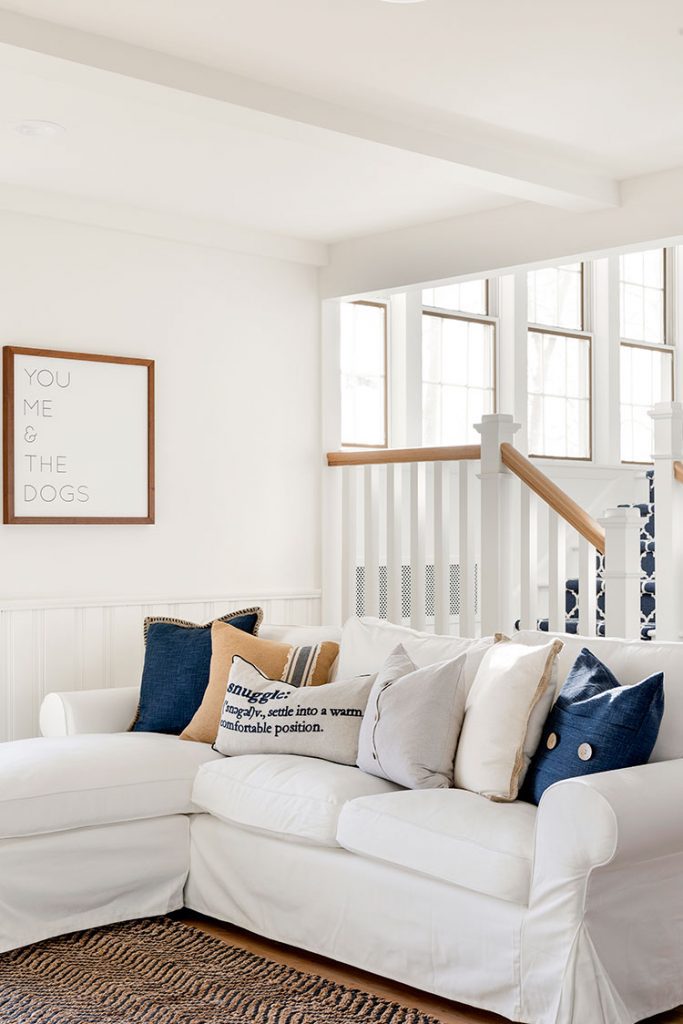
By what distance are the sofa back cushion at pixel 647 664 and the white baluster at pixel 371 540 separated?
2.10 meters

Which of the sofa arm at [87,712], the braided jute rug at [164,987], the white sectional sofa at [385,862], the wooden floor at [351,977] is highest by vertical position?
the sofa arm at [87,712]

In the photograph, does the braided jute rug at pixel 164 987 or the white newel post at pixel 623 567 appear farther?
the white newel post at pixel 623 567


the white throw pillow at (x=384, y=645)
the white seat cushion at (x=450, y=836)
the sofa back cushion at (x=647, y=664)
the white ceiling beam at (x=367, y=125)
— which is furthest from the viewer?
the white throw pillow at (x=384, y=645)

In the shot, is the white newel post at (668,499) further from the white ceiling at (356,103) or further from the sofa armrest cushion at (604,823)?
the sofa armrest cushion at (604,823)

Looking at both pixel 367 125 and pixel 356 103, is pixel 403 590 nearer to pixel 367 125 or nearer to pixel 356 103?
pixel 367 125

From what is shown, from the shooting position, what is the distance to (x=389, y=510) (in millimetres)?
5652

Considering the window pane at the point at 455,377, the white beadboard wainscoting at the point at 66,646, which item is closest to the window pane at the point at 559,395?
the window pane at the point at 455,377

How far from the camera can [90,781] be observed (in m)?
3.64

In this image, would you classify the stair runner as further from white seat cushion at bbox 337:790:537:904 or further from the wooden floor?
white seat cushion at bbox 337:790:537:904

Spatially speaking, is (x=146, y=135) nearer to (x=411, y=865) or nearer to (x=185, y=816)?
(x=185, y=816)

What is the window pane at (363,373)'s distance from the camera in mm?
6305

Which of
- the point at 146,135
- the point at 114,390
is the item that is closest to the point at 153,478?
the point at 114,390

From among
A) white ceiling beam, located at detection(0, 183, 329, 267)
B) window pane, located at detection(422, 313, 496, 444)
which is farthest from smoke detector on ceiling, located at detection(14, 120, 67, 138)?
window pane, located at detection(422, 313, 496, 444)

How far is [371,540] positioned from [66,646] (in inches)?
58.9
